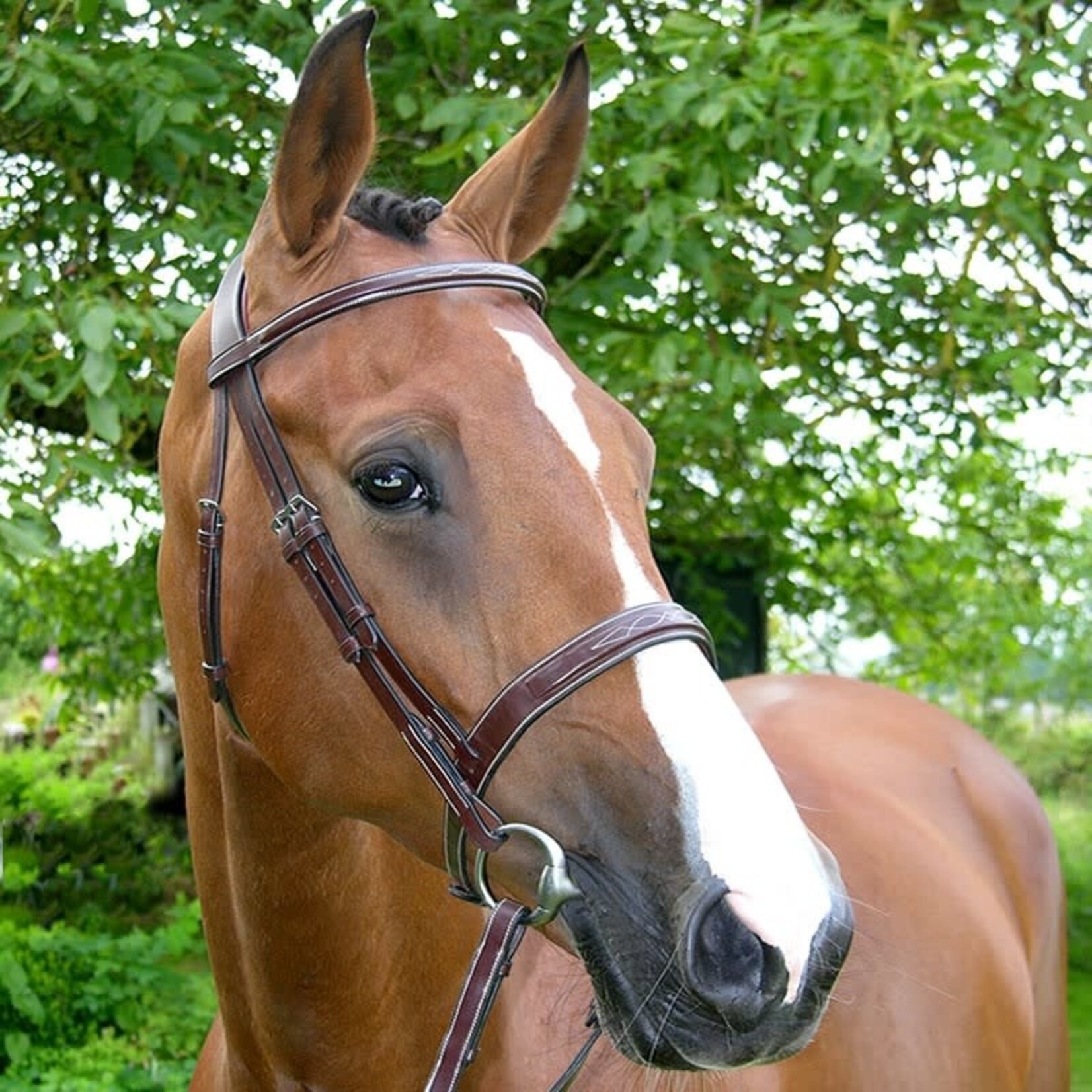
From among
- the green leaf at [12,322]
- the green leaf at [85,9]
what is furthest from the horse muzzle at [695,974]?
the green leaf at [85,9]

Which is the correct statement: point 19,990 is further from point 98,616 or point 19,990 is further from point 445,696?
point 445,696

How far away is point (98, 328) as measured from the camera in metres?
2.88

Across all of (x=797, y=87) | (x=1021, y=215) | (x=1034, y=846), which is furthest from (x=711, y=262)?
(x=1034, y=846)

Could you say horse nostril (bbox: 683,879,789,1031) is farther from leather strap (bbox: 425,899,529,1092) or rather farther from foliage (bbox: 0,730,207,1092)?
foliage (bbox: 0,730,207,1092)

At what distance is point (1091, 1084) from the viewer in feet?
18.2

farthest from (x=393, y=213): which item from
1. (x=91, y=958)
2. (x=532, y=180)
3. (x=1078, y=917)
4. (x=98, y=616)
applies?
(x=1078, y=917)

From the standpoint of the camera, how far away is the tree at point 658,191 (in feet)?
11.3

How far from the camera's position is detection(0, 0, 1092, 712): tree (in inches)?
135

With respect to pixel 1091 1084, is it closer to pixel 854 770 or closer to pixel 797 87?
pixel 854 770

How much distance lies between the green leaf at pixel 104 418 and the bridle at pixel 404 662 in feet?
3.19

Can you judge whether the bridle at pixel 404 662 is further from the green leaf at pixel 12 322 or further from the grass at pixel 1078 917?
the grass at pixel 1078 917

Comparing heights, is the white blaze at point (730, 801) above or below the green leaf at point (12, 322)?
below

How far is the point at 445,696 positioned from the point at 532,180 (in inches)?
36.2

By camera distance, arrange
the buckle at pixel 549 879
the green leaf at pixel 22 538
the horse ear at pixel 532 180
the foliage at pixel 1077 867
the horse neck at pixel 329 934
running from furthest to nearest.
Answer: the foliage at pixel 1077 867 < the green leaf at pixel 22 538 < the horse ear at pixel 532 180 < the horse neck at pixel 329 934 < the buckle at pixel 549 879
